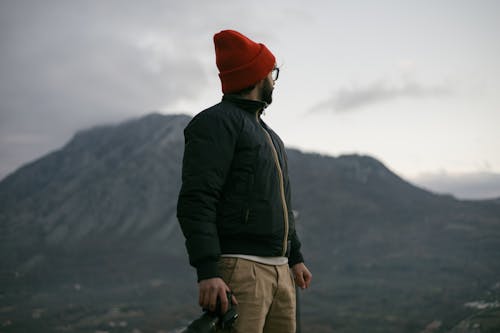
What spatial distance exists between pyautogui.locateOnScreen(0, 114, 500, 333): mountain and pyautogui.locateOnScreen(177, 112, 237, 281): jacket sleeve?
85.7 meters

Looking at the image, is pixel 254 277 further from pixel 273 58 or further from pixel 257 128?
pixel 273 58

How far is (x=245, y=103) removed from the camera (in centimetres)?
287

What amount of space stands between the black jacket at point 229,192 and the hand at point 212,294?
45mm

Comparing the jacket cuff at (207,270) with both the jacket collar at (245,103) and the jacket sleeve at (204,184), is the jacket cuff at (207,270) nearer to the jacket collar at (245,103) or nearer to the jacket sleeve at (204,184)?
the jacket sleeve at (204,184)

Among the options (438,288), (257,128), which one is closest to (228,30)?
(257,128)

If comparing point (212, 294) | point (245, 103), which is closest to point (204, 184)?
point (212, 294)

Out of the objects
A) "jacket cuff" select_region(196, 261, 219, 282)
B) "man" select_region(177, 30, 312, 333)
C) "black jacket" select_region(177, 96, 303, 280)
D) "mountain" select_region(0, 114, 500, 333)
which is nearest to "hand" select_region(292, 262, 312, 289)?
"man" select_region(177, 30, 312, 333)

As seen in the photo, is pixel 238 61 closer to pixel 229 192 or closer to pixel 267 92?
pixel 267 92

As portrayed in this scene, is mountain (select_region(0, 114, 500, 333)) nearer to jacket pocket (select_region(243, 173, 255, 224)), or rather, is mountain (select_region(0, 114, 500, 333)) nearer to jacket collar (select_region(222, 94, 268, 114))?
jacket collar (select_region(222, 94, 268, 114))

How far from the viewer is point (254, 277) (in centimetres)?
254

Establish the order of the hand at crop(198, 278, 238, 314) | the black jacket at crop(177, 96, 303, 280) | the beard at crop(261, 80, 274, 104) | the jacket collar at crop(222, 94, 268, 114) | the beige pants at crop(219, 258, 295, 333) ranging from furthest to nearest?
the beard at crop(261, 80, 274, 104), the jacket collar at crop(222, 94, 268, 114), the beige pants at crop(219, 258, 295, 333), the black jacket at crop(177, 96, 303, 280), the hand at crop(198, 278, 238, 314)

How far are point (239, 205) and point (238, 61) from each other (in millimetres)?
942

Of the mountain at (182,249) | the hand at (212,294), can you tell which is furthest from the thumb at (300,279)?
the mountain at (182,249)

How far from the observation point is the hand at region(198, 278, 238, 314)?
228 centimetres
